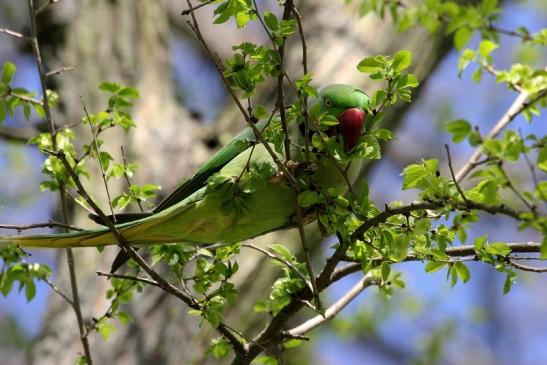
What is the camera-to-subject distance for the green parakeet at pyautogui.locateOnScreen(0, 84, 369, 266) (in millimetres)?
2059

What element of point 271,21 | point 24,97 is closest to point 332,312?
point 271,21

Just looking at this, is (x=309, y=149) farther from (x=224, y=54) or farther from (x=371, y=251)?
(x=224, y=54)

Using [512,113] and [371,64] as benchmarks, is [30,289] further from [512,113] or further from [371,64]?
[512,113]

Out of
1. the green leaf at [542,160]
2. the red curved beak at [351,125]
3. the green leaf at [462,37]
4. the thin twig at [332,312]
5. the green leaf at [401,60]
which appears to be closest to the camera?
the green leaf at [542,160]

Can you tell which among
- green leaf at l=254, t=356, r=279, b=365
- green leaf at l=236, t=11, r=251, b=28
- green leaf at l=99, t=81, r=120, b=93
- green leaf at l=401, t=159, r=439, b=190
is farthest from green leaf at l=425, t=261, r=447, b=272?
green leaf at l=99, t=81, r=120, b=93

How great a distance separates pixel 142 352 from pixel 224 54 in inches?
151

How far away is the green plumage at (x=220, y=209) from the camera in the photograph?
6.85ft

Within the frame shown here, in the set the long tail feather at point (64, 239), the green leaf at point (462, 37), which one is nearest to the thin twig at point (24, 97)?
the long tail feather at point (64, 239)

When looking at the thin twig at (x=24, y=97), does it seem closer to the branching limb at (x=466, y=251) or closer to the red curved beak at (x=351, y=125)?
the red curved beak at (x=351, y=125)

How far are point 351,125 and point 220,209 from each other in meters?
0.48

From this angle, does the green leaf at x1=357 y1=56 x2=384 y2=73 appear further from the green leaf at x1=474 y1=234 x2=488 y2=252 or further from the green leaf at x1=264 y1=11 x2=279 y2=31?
the green leaf at x1=474 y1=234 x2=488 y2=252

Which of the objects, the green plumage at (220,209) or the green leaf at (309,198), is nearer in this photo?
the green leaf at (309,198)

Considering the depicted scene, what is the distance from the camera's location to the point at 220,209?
2080 mm

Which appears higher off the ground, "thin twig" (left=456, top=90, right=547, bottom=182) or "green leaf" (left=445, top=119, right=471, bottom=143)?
"thin twig" (left=456, top=90, right=547, bottom=182)
